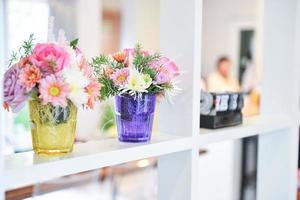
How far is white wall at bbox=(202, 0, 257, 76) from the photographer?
6.65 metres

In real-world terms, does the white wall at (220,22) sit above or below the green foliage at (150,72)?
above

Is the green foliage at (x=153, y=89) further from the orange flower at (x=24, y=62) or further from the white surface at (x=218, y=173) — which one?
the white surface at (x=218, y=173)

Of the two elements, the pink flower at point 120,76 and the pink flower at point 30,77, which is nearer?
the pink flower at point 30,77

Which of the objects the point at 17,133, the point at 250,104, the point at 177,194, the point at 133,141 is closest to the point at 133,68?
the point at 133,141

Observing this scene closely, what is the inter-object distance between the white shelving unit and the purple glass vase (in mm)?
36

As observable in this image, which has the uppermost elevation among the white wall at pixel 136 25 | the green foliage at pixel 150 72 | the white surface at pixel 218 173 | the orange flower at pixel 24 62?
the white wall at pixel 136 25

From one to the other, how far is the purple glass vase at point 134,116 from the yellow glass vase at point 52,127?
0.57 feet

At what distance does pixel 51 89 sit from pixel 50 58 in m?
0.07

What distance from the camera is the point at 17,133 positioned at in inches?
136

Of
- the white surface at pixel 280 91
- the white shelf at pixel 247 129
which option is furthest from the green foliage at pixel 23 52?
the white surface at pixel 280 91

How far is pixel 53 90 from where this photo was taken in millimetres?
826

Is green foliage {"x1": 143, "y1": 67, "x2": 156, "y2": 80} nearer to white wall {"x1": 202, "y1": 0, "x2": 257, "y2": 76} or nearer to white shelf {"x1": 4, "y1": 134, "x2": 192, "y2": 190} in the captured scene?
white shelf {"x1": 4, "y1": 134, "x2": 192, "y2": 190}

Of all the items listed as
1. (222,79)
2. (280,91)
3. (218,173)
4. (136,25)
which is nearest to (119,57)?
(280,91)

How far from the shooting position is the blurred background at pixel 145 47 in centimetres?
222
